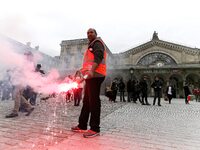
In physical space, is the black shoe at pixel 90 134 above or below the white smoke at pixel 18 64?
below

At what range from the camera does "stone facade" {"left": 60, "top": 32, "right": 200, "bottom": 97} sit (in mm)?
26438

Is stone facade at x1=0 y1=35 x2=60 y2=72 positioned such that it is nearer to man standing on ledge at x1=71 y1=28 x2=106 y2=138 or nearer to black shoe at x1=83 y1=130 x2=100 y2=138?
man standing on ledge at x1=71 y1=28 x2=106 y2=138

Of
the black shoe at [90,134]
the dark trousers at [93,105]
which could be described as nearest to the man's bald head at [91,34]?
the dark trousers at [93,105]

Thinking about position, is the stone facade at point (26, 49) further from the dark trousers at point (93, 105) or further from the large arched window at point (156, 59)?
the large arched window at point (156, 59)

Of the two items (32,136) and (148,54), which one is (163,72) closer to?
(148,54)

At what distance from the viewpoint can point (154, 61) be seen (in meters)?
34.5

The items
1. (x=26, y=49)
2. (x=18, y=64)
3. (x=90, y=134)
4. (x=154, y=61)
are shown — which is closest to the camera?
(x=90, y=134)

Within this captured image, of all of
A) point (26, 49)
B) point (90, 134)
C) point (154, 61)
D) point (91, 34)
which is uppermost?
point (154, 61)

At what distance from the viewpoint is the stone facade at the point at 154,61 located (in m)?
26.4

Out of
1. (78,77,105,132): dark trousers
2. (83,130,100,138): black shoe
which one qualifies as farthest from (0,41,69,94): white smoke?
(83,130,100,138): black shoe

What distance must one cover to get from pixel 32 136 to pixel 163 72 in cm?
2695

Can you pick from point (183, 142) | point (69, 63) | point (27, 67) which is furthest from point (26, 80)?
point (69, 63)

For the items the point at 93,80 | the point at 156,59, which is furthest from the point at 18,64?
the point at 156,59

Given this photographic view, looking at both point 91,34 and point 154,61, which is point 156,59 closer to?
point 154,61
